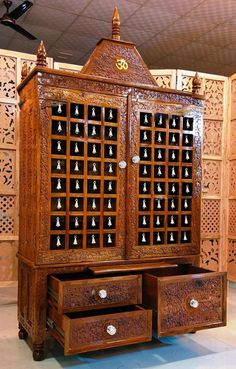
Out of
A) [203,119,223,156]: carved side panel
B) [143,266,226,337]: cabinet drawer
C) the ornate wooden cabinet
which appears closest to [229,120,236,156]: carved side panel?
[203,119,223,156]: carved side panel

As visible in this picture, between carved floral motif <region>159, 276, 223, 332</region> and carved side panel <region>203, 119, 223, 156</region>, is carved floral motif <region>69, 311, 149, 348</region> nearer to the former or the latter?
carved floral motif <region>159, 276, 223, 332</region>

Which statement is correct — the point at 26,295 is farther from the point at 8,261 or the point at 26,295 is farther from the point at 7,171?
the point at 7,171

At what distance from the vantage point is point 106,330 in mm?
1967

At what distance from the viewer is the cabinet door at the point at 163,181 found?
7.93 ft

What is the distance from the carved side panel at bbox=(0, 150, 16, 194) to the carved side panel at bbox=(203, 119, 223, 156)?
6.47 ft

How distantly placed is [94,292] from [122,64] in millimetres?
1431

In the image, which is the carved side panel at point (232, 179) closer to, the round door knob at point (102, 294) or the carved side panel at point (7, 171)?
the carved side panel at point (7, 171)

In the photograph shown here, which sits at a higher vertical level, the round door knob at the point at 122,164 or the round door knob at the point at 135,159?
the round door knob at the point at 135,159

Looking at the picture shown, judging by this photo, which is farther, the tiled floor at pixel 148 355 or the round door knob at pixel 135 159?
the round door knob at pixel 135 159

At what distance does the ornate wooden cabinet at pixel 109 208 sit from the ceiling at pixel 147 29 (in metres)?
2.18

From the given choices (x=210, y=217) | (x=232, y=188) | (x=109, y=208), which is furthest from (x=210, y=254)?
(x=109, y=208)

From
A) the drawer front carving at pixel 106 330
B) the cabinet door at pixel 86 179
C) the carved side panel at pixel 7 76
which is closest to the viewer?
the drawer front carving at pixel 106 330

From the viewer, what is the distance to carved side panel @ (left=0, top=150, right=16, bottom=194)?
3521 mm

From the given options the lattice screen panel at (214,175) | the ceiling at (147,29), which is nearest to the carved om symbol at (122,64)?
the lattice screen panel at (214,175)
